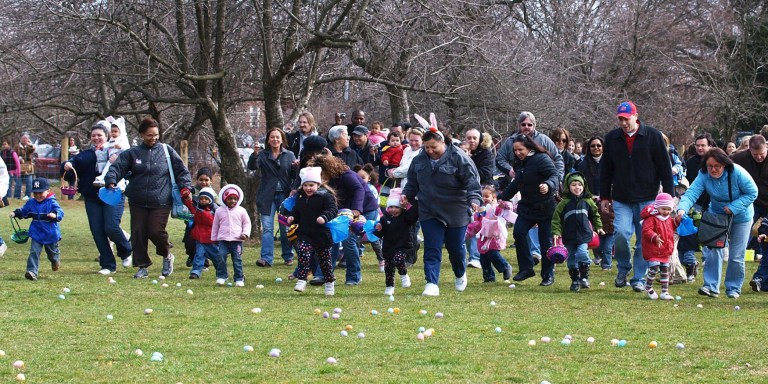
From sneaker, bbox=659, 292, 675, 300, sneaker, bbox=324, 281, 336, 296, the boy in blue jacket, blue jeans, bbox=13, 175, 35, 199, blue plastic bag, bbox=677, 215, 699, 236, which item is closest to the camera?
sneaker, bbox=659, 292, 675, 300

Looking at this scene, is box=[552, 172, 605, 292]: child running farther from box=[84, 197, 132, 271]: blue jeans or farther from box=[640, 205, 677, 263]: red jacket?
box=[84, 197, 132, 271]: blue jeans

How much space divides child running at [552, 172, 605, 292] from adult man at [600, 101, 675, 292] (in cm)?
28

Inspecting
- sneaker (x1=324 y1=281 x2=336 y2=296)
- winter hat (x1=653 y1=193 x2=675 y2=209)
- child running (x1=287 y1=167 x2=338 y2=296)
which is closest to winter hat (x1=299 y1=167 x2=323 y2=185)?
child running (x1=287 y1=167 x2=338 y2=296)

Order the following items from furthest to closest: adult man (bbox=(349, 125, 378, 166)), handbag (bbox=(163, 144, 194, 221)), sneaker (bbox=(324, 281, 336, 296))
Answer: adult man (bbox=(349, 125, 378, 166)), handbag (bbox=(163, 144, 194, 221)), sneaker (bbox=(324, 281, 336, 296))

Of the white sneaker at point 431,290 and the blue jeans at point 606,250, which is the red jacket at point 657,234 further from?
the blue jeans at point 606,250

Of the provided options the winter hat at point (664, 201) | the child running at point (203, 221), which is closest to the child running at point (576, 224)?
the winter hat at point (664, 201)

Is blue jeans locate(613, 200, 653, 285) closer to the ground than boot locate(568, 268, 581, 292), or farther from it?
farther from it

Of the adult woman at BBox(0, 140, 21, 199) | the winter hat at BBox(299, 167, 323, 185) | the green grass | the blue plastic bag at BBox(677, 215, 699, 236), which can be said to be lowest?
the green grass

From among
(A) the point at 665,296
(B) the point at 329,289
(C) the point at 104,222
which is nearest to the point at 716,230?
(A) the point at 665,296

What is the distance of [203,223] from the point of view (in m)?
12.8

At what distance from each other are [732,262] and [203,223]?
565 cm

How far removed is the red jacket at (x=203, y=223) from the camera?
500 inches

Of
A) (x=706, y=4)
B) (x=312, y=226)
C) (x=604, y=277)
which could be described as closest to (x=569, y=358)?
(x=312, y=226)

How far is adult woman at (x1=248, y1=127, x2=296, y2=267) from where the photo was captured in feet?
48.3
